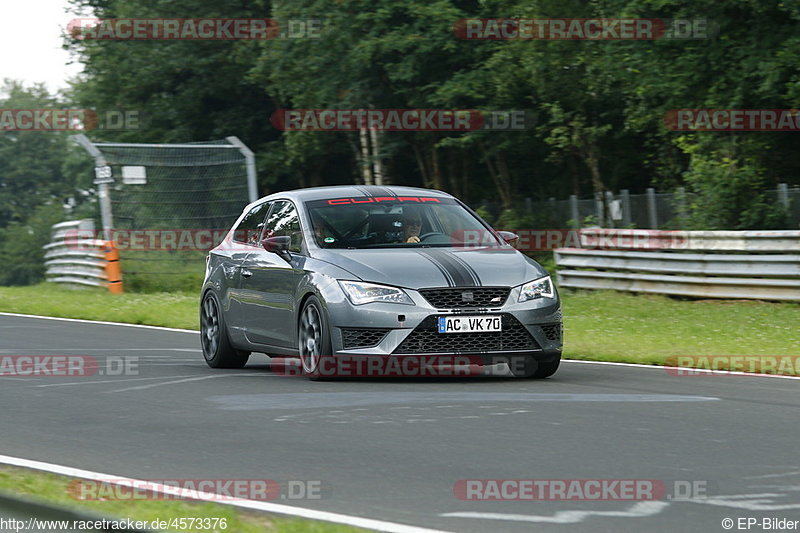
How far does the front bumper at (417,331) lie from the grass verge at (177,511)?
4.13 m

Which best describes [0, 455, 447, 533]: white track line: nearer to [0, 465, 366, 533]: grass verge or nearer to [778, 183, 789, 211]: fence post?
[0, 465, 366, 533]: grass verge

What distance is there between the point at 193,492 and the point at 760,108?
20.3 metres

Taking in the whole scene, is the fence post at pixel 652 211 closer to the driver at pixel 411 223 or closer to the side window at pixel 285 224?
the side window at pixel 285 224

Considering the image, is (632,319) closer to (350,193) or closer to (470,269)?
(350,193)

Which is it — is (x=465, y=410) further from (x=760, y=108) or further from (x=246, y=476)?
(x=760, y=108)

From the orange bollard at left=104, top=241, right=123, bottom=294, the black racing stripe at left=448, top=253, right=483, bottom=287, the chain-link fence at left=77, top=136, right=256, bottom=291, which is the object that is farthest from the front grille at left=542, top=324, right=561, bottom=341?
the orange bollard at left=104, top=241, right=123, bottom=294

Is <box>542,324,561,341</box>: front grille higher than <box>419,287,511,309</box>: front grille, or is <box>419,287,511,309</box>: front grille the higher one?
<box>419,287,511,309</box>: front grille

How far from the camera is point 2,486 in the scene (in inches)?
264

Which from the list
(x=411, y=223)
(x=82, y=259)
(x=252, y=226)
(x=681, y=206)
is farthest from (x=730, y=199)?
(x=411, y=223)

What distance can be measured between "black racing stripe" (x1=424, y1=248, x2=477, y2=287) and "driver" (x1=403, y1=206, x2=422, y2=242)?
64cm

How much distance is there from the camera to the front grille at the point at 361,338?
10.6 meters

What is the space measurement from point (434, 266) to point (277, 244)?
1536mm

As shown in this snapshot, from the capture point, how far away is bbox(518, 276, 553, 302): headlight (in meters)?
10.9

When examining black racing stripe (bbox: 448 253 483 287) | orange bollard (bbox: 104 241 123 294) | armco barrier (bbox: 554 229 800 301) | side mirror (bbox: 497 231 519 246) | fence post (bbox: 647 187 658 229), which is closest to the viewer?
black racing stripe (bbox: 448 253 483 287)
